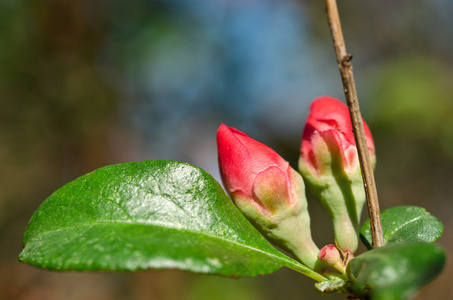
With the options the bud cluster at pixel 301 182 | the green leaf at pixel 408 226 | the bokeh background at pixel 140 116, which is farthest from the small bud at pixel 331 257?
the bokeh background at pixel 140 116

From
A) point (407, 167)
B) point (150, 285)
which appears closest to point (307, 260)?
point (150, 285)

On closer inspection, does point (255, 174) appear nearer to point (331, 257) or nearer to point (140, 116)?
point (331, 257)

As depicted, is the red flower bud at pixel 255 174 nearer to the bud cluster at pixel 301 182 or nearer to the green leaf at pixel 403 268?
the bud cluster at pixel 301 182

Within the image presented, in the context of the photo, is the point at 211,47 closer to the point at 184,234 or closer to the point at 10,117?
the point at 10,117

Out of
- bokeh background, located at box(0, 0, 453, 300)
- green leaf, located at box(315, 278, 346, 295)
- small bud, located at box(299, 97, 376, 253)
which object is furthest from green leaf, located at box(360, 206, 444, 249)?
bokeh background, located at box(0, 0, 453, 300)

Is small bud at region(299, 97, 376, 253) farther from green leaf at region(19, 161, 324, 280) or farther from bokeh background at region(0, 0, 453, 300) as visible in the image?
bokeh background at region(0, 0, 453, 300)
